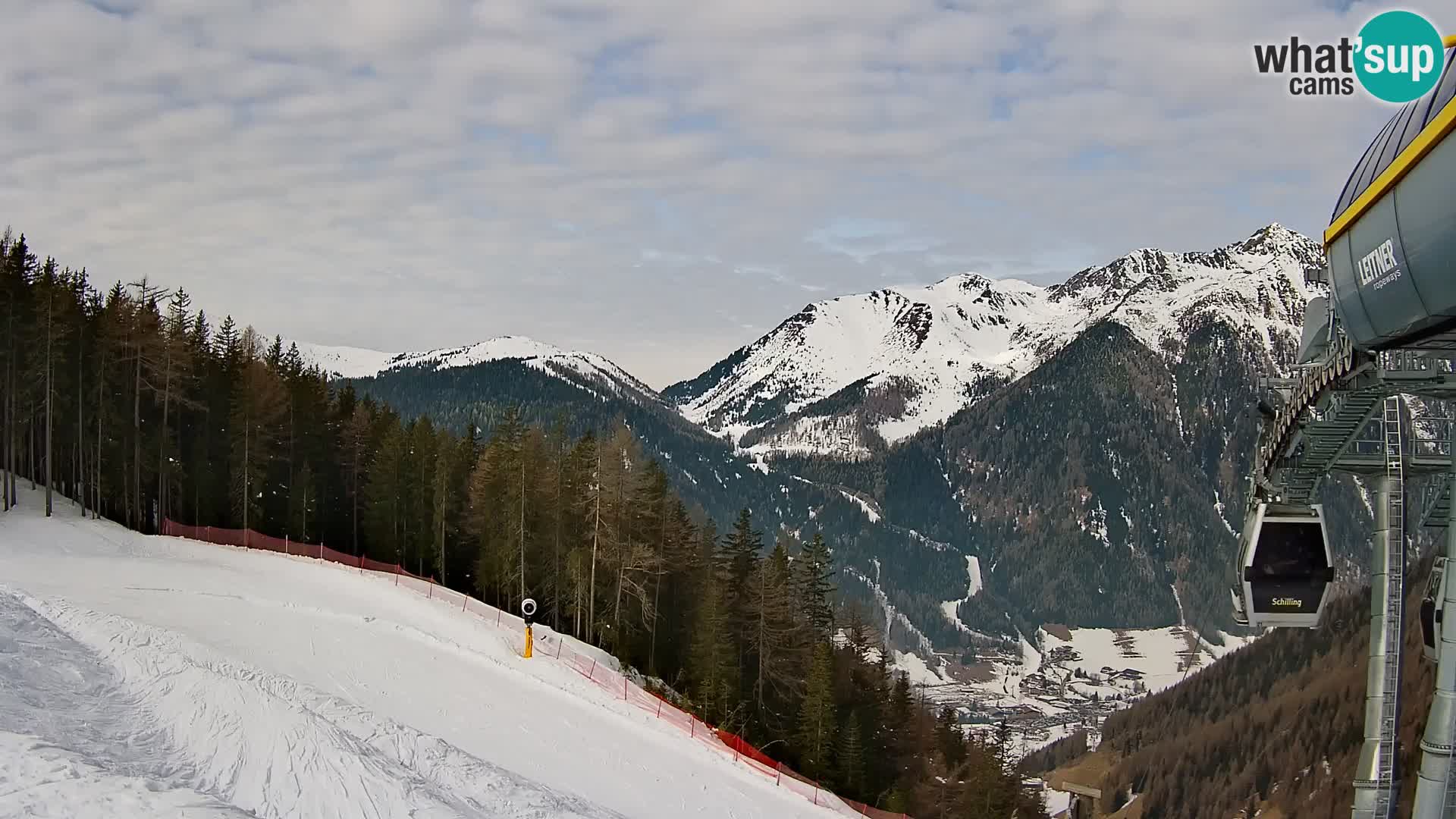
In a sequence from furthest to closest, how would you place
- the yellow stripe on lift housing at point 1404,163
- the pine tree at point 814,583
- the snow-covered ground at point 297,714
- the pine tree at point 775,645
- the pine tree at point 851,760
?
the pine tree at point 814,583
the pine tree at point 775,645
the pine tree at point 851,760
the snow-covered ground at point 297,714
the yellow stripe on lift housing at point 1404,163

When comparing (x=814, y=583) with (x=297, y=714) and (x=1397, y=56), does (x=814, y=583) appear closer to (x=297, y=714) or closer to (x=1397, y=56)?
(x=297, y=714)

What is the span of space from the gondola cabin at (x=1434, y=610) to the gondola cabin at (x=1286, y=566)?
4463 millimetres

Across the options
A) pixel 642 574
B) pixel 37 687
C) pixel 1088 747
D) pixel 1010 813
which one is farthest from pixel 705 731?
pixel 1088 747

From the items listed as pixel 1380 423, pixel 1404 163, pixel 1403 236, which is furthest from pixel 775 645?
pixel 1404 163

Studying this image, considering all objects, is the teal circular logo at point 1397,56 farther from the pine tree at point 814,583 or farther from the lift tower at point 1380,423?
the pine tree at point 814,583

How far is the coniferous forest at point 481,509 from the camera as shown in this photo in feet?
154

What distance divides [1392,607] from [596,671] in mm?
24346

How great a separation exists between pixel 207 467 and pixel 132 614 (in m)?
28.1

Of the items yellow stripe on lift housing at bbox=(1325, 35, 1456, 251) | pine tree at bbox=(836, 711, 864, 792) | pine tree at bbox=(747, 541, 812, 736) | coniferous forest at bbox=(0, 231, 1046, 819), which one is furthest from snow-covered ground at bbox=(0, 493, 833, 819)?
pine tree at bbox=(836, 711, 864, 792)

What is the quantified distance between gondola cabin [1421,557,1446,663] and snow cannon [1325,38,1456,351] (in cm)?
431

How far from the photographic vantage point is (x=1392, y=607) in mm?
18250

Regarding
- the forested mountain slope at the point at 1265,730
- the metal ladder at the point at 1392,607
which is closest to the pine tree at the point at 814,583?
the forested mountain slope at the point at 1265,730

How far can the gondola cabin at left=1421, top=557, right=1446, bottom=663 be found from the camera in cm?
1572

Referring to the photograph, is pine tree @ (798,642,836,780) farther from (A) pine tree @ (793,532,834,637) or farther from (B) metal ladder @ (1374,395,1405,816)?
(B) metal ladder @ (1374,395,1405,816)
